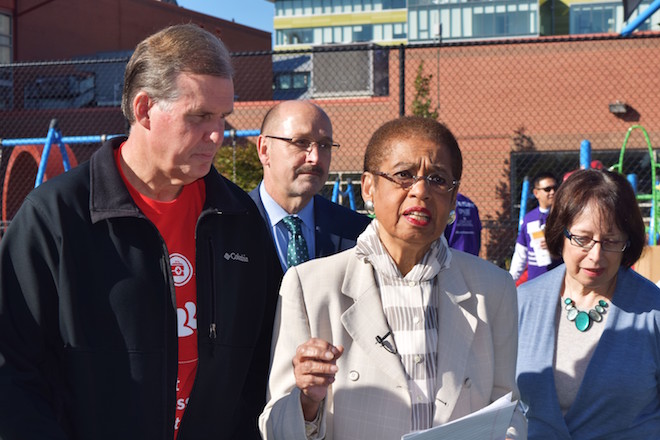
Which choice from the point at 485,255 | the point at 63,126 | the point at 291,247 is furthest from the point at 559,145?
the point at 291,247

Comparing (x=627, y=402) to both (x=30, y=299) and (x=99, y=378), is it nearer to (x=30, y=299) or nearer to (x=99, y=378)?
(x=99, y=378)

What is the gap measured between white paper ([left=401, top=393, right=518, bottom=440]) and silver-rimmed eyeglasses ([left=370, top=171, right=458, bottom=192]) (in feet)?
2.00

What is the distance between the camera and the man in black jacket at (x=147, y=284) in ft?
6.64

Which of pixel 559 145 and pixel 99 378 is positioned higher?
pixel 559 145

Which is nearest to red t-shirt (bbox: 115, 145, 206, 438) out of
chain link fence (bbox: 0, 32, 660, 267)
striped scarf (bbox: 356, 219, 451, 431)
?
striped scarf (bbox: 356, 219, 451, 431)

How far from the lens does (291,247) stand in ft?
12.2

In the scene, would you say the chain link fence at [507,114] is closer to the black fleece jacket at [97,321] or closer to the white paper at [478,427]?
the black fleece jacket at [97,321]

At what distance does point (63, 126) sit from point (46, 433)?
2444 cm

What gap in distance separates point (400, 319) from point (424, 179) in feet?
1.34

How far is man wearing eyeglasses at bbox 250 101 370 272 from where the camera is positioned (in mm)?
3758

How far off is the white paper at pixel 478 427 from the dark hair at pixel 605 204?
117cm

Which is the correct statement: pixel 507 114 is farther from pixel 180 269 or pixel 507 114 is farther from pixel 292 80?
pixel 180 269

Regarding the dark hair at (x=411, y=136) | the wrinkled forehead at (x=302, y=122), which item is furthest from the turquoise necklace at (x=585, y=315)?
the wrinkled forehead at (x=302, y=122)

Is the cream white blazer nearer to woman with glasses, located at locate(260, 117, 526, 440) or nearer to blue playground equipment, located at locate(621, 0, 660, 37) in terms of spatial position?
woman with glasses, located at locate(260, 117, 526, 440)
